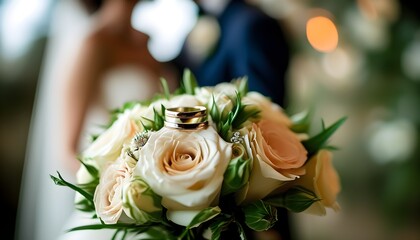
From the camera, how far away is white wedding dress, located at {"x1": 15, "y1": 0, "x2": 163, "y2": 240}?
114cm

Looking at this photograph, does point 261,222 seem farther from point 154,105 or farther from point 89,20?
point 89,20

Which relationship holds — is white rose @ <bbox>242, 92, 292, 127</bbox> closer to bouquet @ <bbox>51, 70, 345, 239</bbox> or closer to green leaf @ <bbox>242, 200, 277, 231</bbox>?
bouquet @ <bbox>51, 70, 345, 239</bbox>

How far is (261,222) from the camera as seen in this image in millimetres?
488

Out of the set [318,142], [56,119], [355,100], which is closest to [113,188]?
[318,142]

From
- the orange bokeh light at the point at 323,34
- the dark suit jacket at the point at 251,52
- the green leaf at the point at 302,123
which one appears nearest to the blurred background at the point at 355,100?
the orange bokeh light at the point at 323,34

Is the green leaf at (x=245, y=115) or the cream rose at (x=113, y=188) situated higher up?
the green leaf at (x=245, y=115)

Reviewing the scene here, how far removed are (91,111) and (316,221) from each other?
145 cm

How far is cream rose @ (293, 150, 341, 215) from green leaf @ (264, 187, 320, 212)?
2cm

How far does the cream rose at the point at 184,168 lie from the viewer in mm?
458

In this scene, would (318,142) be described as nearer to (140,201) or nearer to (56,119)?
(140,201)

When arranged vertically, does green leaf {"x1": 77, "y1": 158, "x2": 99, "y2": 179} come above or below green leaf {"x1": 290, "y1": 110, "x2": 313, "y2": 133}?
below

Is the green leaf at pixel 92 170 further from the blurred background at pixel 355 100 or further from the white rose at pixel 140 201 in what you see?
the blurred background at pixel 355 100

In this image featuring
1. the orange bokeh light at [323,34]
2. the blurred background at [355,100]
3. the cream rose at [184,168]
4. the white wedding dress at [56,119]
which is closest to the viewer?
the cream rose at [184,168]

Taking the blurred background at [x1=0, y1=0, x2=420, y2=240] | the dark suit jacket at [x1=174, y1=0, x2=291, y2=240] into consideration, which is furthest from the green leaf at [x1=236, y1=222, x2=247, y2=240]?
the blurred background at [x1=0, y1=0, x2=420, y2=240]
